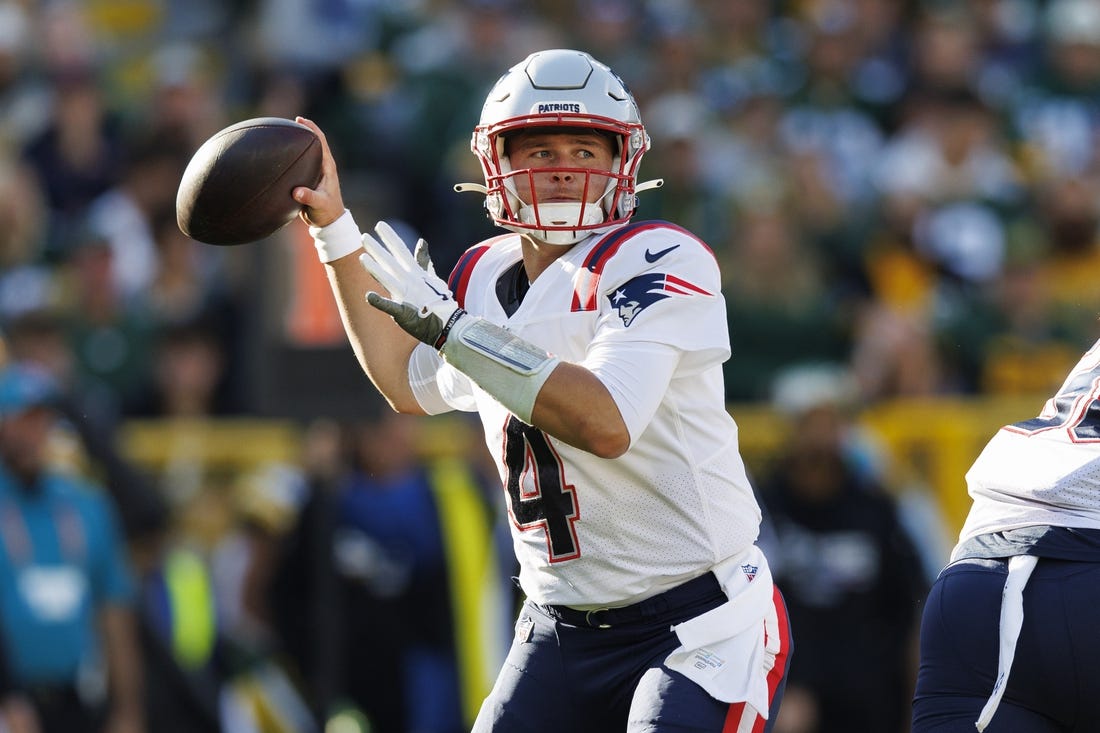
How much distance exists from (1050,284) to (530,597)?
6146mm

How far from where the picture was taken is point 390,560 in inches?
327

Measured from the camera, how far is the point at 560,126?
13.2 feet

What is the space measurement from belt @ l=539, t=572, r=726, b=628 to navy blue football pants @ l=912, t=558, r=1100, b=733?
18.8 inches

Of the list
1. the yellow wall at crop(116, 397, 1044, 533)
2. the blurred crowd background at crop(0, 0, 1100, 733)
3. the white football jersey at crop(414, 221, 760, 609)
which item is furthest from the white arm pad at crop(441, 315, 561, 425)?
the yellow wall at crop(116, 397, 1044, 533)

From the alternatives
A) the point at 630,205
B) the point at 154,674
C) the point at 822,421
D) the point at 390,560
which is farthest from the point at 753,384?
the point at 630,205

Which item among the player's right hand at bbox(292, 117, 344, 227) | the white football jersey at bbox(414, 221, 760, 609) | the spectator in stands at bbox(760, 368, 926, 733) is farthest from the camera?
the spectator in stands at bbox(760, 368, 926, 733)

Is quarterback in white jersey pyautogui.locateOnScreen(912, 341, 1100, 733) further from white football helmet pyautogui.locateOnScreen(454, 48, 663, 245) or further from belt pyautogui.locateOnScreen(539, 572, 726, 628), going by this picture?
white football helmet pyautogui.locateOnScreen(454, 48, 663, 245)

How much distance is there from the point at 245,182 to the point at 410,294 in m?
0.53

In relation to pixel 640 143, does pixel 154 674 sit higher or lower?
lower

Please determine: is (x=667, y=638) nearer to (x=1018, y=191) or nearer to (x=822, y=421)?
(x=822, y=421)

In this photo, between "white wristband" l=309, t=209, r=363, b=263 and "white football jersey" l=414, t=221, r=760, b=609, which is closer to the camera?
"white football jersey" l=414, t=221, r=760, b=609

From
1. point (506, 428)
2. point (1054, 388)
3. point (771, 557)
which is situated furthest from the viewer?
point (1054, 388)

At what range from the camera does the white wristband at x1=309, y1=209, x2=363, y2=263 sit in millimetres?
4180

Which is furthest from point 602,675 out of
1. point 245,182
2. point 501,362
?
Result: point 245,182
